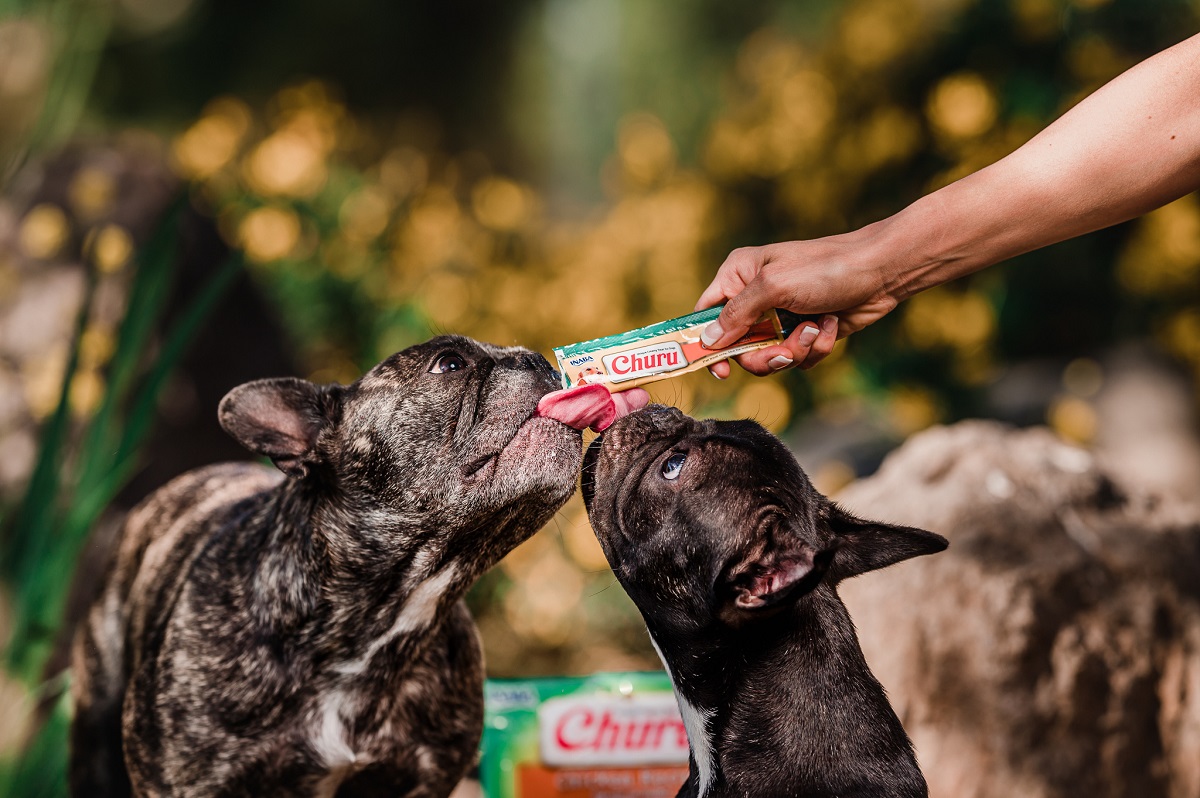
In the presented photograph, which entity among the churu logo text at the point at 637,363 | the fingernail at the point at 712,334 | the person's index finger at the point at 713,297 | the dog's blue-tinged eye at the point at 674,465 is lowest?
Answer: the dog's blue-tinged eye at the point at 674,465

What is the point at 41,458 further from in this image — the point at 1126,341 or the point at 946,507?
the point at 1126,341

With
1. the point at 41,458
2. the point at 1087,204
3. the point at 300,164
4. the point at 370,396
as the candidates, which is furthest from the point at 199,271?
the point at 1087,204

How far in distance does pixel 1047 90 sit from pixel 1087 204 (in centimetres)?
298

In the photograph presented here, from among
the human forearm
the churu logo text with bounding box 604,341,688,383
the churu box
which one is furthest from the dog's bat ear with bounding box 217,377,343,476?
the human forearm

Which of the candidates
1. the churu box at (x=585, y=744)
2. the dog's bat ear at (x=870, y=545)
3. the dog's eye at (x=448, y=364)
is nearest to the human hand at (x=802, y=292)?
the dog's bat ear at (x=870, y=545)

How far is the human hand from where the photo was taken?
8.86 ft

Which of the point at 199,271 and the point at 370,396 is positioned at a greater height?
the point at 199,271

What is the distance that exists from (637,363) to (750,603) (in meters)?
0.68

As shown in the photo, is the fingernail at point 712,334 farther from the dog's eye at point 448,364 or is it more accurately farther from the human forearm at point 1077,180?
the dog's eye at point 448,364

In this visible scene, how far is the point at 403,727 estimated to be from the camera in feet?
9.45

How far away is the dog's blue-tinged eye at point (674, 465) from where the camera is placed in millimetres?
2586

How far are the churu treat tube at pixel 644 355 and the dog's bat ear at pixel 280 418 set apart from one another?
67cm

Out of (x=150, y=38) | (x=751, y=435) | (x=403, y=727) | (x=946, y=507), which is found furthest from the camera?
(x=150, y=38)

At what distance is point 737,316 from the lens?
2707mm
